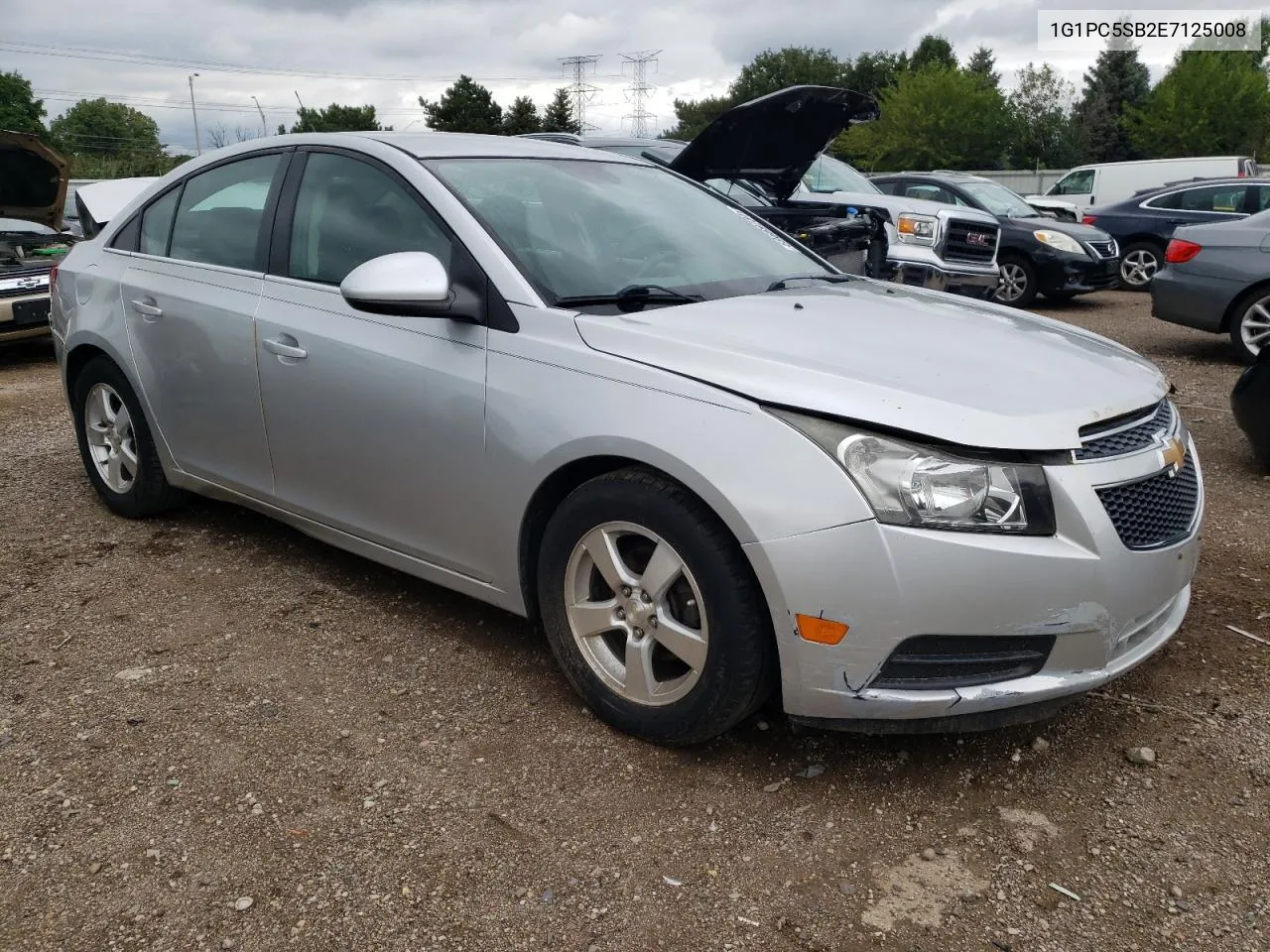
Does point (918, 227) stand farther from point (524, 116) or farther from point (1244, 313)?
point (524, 116)

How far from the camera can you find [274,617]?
372 centimetres

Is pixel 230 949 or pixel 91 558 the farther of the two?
pixel 91 558

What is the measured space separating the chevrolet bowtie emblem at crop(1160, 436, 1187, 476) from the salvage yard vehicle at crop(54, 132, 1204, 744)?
0.01 meters

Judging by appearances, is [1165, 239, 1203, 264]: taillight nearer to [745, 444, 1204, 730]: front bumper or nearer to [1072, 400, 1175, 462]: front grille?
[1072, 400, 1175, 462]: front grille

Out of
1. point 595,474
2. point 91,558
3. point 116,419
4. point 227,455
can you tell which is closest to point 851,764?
point 595,474

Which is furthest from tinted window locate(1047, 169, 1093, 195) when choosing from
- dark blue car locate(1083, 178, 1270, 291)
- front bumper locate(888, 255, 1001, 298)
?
front bumper locate(888, 255, 1001, 298)

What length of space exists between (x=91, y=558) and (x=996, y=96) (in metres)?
68.0

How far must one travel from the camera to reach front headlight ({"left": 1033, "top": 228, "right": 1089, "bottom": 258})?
1217 cm

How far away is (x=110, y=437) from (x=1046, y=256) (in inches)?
412

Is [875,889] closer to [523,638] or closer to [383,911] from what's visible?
[383,911]

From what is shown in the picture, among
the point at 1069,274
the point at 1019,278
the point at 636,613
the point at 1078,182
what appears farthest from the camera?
the point at 1078,182

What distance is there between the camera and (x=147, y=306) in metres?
4.17

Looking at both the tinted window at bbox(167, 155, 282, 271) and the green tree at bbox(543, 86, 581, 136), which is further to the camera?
the green tree at bbox(543, 86, 581, 136)

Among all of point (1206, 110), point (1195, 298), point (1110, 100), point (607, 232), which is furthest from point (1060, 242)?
point (1110, 100)
